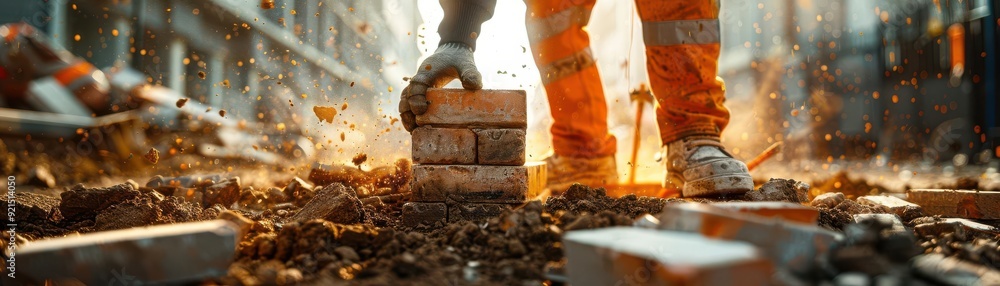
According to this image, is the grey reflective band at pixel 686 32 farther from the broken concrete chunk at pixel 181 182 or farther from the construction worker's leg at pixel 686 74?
the broken concrete chunk at pixel 181 182

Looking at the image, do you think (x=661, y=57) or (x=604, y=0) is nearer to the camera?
(x=661, y=57)

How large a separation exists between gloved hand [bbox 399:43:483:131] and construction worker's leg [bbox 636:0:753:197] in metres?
1.21

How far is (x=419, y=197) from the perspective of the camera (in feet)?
9.00

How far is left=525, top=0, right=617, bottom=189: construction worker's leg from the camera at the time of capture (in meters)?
4.04

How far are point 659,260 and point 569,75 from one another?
3.11 meters

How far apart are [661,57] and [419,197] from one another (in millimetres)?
1711

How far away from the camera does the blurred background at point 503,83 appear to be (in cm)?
601

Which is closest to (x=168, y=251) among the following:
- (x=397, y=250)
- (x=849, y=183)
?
(x=397, y=250)

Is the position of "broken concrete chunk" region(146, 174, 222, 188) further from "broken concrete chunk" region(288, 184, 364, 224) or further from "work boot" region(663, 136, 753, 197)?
"work boot" region(663, 136, 753, 197)

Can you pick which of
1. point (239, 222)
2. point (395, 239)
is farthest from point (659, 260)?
point (239, 222)

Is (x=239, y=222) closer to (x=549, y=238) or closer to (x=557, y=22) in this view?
(x=549, y=238)

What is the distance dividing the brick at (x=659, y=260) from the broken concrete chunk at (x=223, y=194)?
9.16ft

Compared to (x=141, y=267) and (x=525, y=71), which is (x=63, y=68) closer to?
(x=525, y=71)

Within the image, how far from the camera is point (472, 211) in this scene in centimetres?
269
